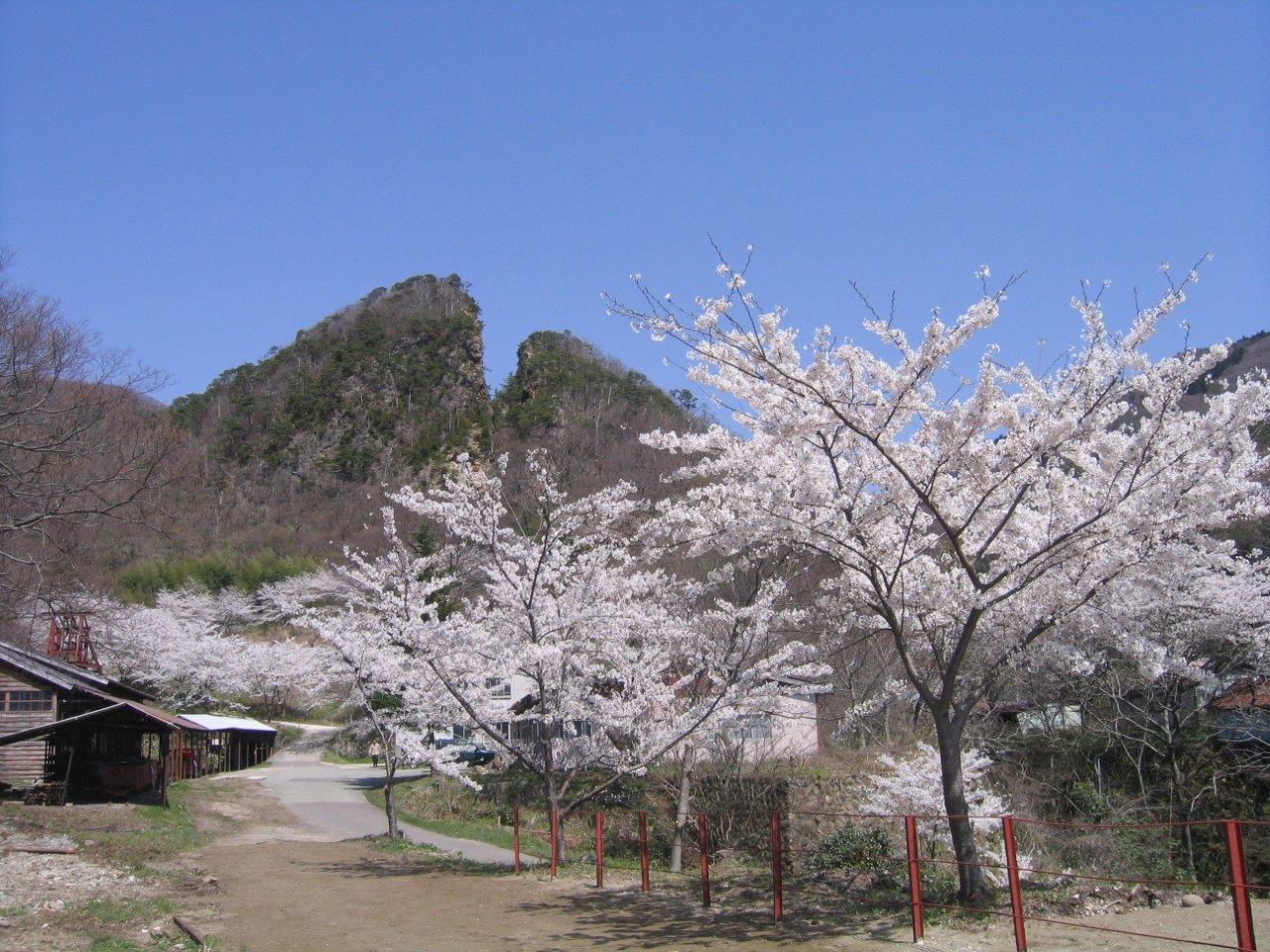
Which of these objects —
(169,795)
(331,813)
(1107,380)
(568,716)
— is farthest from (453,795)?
(1107,380)

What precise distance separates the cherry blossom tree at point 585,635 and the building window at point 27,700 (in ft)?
50.8

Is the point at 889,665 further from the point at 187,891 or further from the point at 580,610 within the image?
the point at 187,891

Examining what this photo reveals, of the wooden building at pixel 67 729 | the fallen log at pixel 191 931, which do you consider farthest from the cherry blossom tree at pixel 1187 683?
the wooden building at pixel 67 729

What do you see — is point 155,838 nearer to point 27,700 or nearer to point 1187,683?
point 27,700

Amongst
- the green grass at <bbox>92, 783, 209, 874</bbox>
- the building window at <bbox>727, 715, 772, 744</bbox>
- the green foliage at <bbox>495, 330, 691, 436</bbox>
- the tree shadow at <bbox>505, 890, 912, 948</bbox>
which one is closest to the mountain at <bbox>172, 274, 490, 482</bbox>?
the green foliage at <bbox>495, 330, 691, 436</bbox>

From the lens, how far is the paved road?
20.6 m

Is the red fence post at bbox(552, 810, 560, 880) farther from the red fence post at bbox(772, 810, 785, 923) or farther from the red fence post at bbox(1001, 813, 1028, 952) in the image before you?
the red fence post at bbox(1001, 813, 1028, 952)

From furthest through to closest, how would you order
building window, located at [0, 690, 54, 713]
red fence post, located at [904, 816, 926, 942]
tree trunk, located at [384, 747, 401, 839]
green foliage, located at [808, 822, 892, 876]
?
building window, located at [0, 690, 54, 713] < tree trunk, located at [384, 747, 401, 839] < green foliage, located at [808, 822, 892, 876] < red fence post, located at [904, 816, 926, 942]

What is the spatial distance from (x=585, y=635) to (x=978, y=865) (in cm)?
754

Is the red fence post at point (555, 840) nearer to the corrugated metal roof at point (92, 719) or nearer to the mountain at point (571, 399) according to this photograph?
the corrugated metal roof at point (92, 719)

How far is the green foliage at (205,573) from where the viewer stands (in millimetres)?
68500

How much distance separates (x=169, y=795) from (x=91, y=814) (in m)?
6.33

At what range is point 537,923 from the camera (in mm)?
10336

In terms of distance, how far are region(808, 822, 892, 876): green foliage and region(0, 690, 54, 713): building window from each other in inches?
843
